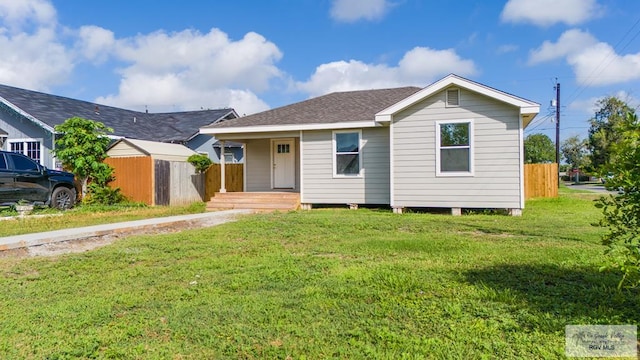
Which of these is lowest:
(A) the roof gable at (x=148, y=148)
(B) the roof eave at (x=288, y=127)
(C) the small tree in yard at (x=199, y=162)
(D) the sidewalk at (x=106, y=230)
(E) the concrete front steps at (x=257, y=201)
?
(D) the sidewalk at (x=106, y=230)

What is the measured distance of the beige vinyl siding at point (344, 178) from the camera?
1224 centimetres

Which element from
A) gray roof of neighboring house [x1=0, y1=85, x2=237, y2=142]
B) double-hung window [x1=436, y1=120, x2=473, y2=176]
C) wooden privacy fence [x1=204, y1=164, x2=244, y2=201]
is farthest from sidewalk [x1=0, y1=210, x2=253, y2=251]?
gray roof of neighboring house [x1=0, y1=85, x2=237, y2=142]

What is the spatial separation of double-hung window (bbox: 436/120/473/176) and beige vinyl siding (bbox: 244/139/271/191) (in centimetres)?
689

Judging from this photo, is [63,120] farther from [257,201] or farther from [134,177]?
[257,201]

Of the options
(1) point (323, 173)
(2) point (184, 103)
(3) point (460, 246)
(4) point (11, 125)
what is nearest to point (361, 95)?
(1) point (323, 173)

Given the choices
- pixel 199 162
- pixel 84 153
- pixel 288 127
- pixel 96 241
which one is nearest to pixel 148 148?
pixel 199 162

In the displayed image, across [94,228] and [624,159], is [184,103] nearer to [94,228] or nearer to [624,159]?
[94,228]

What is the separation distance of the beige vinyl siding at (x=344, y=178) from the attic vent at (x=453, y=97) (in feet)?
6.91

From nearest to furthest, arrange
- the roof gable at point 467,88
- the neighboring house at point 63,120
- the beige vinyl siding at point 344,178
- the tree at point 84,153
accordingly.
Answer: the roof gable at point 467,88 < the beige vinyl siding at point 344,178 < the tree at point 84,153 < the neighboring house at point 63,120

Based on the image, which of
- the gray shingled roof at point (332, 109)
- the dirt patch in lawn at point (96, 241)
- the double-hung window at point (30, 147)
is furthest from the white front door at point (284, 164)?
A: the double-hung window at point (30, 147)

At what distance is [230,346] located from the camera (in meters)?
2.86

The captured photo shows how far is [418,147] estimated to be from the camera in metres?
11.2

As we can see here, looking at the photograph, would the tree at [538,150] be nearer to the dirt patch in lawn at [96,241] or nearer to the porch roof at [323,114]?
the porch roof at [323,114]

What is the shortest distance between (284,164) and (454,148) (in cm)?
666
